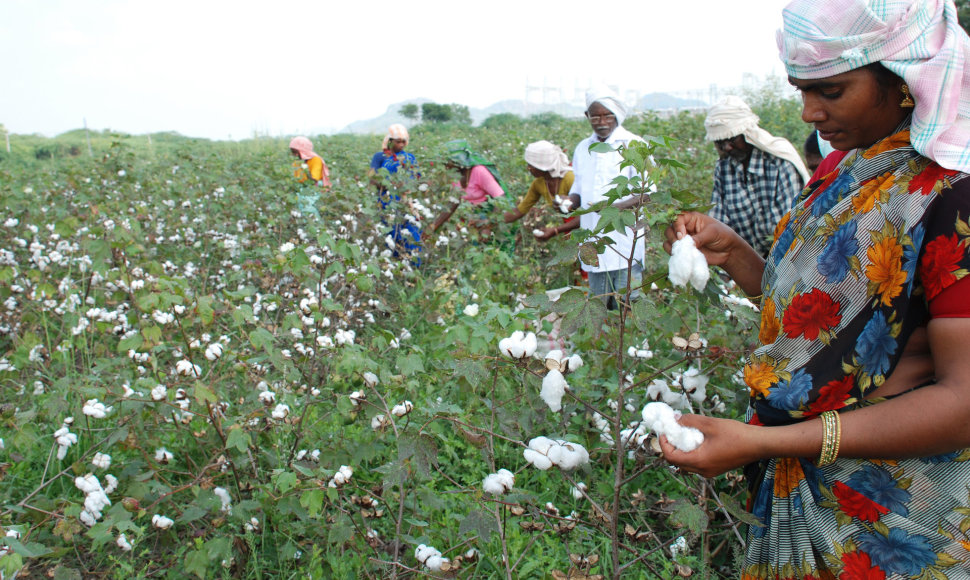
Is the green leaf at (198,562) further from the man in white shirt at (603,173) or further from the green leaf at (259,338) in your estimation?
the man in white shirt at (603,173)

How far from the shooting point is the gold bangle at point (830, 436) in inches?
33.7

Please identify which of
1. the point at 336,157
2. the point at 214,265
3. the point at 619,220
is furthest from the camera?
the point at 336,157

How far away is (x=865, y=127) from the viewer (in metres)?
0.90

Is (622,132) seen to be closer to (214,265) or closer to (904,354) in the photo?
(904,354)

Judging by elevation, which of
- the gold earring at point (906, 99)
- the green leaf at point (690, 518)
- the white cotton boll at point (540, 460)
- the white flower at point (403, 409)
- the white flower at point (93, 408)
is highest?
the gold earring at point (906, 99)

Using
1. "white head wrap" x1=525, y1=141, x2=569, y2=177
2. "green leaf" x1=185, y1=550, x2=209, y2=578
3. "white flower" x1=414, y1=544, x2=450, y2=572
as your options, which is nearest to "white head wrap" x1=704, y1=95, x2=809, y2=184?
"white head wrap" x1=525, y1=141, x2=569, y2=177

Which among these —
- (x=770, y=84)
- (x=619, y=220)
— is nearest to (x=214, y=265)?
(x=619, y=220)

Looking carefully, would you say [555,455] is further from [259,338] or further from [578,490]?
[259,338]

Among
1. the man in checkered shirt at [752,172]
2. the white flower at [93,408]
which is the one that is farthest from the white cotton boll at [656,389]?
the man in checkered shirt at [752,172]

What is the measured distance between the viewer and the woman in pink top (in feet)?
15.3

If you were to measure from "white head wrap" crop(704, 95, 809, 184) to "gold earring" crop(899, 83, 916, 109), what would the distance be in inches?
88.8

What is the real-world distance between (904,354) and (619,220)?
447mm

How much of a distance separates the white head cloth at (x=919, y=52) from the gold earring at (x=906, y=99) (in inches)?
1.0

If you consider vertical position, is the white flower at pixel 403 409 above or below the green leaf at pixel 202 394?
above
